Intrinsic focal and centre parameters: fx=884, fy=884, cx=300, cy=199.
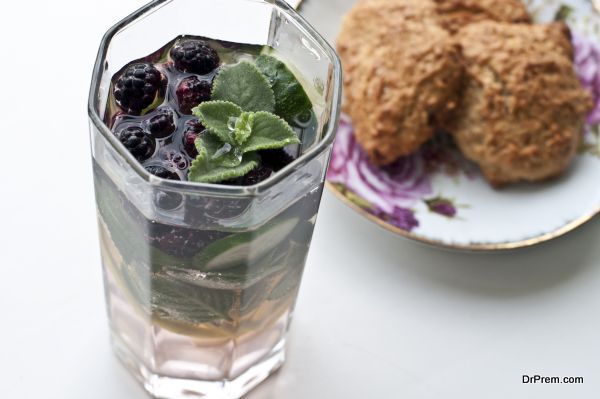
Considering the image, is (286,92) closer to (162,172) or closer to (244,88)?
(244,88)

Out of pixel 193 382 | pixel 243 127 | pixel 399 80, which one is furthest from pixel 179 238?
pixel 399 80

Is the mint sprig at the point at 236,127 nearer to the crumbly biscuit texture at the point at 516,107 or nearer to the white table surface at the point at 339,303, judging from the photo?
the white table surface at the point at 339,303

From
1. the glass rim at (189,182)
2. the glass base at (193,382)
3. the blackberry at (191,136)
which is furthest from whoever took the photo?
the glass base at (193,382)

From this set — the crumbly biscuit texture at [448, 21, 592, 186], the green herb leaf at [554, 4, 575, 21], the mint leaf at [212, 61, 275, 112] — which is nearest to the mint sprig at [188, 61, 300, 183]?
the mint leaf at [212, 61, 275, 112]

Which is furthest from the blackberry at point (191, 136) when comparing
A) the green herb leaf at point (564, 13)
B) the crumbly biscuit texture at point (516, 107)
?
the green herb leaf at point (564, 13)

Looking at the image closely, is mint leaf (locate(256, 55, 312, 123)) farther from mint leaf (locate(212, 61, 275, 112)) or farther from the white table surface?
the white table surface
